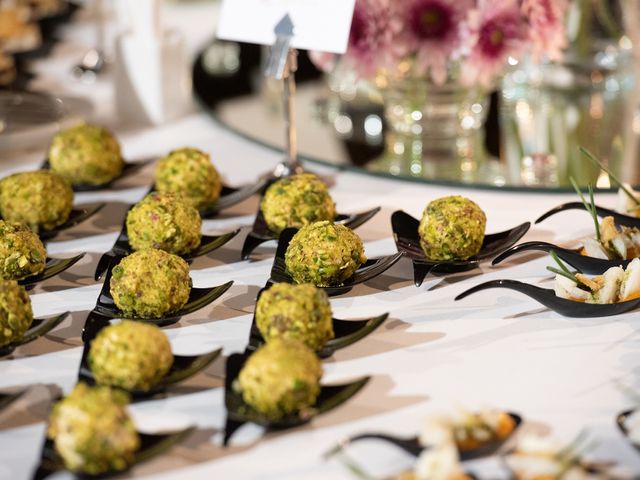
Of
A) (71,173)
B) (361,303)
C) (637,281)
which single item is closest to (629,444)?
(637,281)

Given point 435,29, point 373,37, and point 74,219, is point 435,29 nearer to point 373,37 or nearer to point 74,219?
point 373,37

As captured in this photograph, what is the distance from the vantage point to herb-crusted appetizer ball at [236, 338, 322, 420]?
2.73ft

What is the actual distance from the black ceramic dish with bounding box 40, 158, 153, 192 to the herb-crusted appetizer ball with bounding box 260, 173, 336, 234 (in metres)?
0.33

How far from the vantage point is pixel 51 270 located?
1.13 m

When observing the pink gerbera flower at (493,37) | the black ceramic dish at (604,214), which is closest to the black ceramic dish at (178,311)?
the black ceramic dish at (604,214)

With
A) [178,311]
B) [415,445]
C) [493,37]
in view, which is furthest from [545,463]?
[493,37]

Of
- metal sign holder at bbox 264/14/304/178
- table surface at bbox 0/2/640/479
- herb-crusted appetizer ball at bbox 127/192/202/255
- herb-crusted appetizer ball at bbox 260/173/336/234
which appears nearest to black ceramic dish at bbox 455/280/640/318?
table surface at bbox 0/2/640/479

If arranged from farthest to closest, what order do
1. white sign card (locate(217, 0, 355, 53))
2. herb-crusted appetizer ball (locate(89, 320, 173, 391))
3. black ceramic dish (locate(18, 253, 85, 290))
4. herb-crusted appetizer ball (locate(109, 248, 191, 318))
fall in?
white sign card (locate(217, 0, 355, 53)), black ceramic dish (locate(18, 253, 85, 290)), herb-crusted appetizer ball (locate(109, 248, 191, 318)), herb-crusted appetizer ball (locate(89, 320, 173, 391))

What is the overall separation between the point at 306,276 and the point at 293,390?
253mm

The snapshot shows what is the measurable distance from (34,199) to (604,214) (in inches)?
28.9

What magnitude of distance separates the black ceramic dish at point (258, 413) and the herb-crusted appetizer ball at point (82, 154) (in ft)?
1.87

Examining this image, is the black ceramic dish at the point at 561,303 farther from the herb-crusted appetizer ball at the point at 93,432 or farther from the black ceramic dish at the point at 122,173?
the black ceramic dish at the point at 122,173

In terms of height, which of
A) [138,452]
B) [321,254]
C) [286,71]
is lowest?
[138,452]

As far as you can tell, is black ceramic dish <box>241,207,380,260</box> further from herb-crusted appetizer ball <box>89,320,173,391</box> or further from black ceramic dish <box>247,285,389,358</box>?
herb-crusted appetizer ball <box>89,320,173,391</box>
